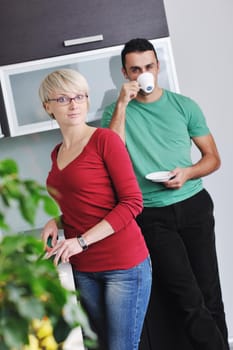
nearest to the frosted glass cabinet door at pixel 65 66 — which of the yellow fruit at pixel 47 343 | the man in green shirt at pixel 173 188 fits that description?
the man in green shirt at pixel 173 188

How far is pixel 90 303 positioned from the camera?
208 cm

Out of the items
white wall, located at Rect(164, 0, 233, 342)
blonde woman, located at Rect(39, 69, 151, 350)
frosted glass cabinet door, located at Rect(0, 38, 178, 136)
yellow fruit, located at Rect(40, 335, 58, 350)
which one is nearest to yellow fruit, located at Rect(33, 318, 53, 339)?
yellow fruit, located at Rect(40, 335, 58, 350)

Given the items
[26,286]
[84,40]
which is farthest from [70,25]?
[26,286]

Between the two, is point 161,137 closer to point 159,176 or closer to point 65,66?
point 159,176

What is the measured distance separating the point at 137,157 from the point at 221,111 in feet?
2.68

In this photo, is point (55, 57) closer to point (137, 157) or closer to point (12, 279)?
point (137, 157)

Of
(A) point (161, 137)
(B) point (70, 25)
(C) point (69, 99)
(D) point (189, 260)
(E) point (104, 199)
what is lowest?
(D) point (189, 260)

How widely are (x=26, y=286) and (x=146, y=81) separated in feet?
6.68

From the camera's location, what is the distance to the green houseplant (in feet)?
1.85

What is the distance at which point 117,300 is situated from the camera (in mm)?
1985

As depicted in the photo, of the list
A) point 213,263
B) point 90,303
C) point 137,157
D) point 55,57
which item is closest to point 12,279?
point 90,303

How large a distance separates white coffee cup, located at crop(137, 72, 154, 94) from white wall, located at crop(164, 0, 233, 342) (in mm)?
634

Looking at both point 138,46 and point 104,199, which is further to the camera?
point 138,46

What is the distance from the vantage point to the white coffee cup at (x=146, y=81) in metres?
2.55
